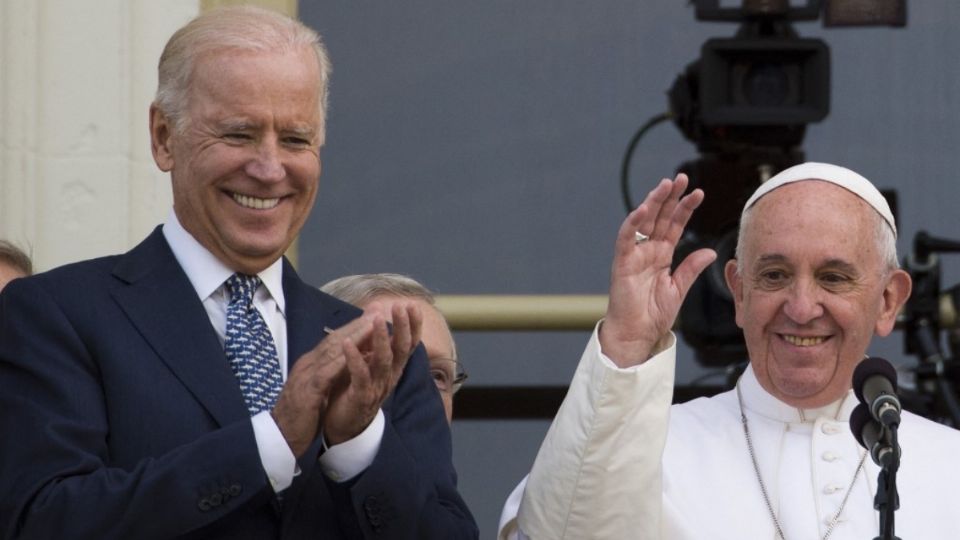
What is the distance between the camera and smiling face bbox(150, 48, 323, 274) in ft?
10.5

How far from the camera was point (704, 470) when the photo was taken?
3.90 m

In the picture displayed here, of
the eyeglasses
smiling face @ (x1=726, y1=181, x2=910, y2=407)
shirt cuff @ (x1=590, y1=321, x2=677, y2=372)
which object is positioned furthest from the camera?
the eyeglasses

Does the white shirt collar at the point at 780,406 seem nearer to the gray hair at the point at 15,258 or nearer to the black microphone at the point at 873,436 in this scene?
the black microphone at the point at 873,436

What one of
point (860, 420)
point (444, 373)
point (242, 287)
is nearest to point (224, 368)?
point (242, 287)

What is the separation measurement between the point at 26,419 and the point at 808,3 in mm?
3581

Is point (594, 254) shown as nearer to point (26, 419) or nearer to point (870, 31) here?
point (870, 31)

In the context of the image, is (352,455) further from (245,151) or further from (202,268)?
(245,151)

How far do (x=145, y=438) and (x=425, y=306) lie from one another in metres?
1.18

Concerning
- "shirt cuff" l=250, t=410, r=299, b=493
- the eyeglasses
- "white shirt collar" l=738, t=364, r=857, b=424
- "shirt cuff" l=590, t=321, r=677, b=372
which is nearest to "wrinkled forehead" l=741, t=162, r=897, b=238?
"white shirt collar" l=738, t=364, r=857, b=424

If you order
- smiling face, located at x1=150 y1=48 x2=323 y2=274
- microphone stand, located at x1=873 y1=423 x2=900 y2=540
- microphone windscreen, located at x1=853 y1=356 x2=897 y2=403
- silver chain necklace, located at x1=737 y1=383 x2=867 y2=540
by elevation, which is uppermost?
smiling face, located at x1=150 y1=48 x2=323 y2=274

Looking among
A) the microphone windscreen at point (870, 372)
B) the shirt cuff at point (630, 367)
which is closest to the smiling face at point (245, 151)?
the shirt cuff at point (630, 367)

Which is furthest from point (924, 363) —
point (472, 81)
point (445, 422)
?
point (445, 422)

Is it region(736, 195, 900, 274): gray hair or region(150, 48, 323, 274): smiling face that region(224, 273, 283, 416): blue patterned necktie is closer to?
region(150, 48, 323, 274): smiling face

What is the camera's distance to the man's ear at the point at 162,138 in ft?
10.7
